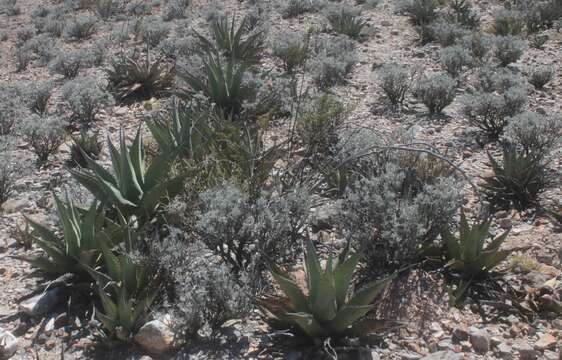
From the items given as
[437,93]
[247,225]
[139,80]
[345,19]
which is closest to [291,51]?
[345,19]

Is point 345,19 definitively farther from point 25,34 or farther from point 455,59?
point 25,34

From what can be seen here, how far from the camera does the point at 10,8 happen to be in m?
16.1

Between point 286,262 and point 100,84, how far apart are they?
5.41 metres

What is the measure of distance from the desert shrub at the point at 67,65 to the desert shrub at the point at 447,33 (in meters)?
5.90

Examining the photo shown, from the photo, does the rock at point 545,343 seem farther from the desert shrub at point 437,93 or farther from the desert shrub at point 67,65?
the desert shrub at point 67,65

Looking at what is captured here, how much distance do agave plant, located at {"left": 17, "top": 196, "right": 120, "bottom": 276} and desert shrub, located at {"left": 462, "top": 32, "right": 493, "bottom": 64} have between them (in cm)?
620

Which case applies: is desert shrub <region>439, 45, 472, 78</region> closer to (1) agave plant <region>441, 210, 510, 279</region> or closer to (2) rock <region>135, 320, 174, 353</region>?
(1) agave plant <region>441, 210, 510, 279</region>

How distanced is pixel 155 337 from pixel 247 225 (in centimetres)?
106

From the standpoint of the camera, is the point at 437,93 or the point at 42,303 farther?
the point at 437,93

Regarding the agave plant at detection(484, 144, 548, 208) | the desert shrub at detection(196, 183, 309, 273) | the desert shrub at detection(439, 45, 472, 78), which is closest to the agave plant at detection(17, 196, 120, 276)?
the desert shrub at detection(196, 183, 309, 273)

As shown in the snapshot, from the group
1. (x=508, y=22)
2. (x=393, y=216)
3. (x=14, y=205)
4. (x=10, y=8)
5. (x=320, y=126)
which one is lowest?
(x=10, y=8)

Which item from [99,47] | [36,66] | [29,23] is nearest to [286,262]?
[99,47]

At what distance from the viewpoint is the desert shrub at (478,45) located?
8.55 meters

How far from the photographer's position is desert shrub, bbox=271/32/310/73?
28.2 feet
